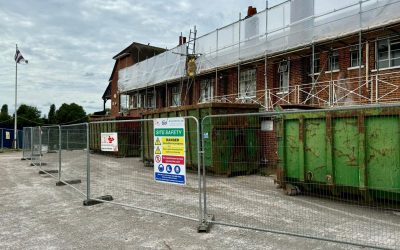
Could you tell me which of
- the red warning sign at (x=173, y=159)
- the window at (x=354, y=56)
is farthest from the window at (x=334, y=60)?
the red warning sign at (x=173, y=159)

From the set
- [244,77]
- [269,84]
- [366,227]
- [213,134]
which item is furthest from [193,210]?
[244,77]

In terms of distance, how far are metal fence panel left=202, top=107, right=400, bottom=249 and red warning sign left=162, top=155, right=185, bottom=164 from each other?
0.41m

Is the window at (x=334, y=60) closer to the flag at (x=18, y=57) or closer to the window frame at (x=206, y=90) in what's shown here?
the window frame at (x=206, y=90)

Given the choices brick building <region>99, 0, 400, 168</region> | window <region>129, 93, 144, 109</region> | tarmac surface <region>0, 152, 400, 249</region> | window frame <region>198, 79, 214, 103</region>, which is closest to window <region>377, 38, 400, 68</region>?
brick building <region>99, 0, 400, 168</region>

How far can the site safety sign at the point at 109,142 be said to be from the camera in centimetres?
853

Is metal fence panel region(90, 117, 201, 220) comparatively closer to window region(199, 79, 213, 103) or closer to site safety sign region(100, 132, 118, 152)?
site safety sign region(100, 132, 118, 152)

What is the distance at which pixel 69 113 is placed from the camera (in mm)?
68375

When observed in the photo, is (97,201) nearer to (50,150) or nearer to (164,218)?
(164,218)

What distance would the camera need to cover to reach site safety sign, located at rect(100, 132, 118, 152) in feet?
28.0

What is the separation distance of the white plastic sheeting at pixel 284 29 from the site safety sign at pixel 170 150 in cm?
888

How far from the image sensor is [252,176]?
966 centimetres

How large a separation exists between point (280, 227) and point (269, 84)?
476 inches

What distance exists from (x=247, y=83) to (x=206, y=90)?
159 inches

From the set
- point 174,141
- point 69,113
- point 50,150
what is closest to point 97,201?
point 174,141
